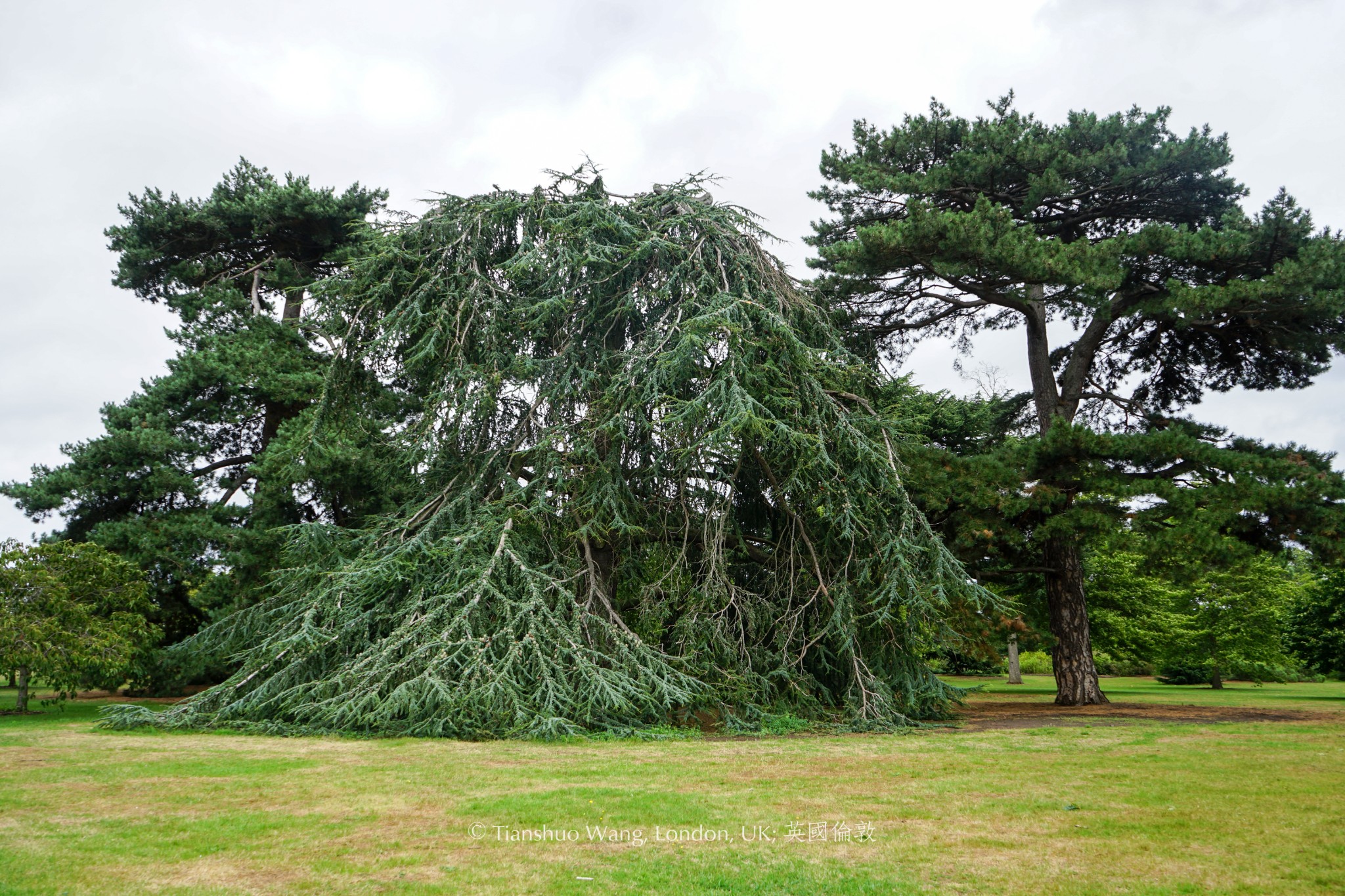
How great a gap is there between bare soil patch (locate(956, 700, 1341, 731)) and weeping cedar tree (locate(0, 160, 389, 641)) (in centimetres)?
1009

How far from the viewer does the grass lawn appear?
359 cm

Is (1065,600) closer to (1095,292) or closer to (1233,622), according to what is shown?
(1095,292)

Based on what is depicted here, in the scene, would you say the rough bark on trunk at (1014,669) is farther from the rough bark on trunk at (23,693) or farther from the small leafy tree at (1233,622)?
the rough bark on trunk at (23,693)

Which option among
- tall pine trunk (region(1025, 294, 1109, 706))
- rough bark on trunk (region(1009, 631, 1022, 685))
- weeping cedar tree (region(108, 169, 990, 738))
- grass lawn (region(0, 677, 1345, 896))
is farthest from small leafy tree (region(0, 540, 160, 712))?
rough bark on trunk (region(1009, 631, 1022, 685))

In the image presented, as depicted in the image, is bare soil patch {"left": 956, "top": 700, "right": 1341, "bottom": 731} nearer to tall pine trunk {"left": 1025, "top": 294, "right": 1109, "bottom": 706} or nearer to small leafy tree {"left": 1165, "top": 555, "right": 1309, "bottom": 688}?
tall pine trunk {"left": 1025, "top": 294, "right": 1109, "bottom": 706}

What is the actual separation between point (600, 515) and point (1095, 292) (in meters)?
7.39

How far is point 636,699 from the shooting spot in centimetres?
914

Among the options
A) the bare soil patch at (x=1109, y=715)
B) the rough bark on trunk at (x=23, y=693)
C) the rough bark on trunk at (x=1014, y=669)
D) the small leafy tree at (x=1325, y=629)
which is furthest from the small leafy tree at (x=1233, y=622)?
the rough bark on trunk at (x=23, y=693)

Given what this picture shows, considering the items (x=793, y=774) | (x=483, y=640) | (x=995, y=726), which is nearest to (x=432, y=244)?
(x=483, y=640)

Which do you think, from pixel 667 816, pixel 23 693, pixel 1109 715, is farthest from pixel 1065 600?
pixel 23 693

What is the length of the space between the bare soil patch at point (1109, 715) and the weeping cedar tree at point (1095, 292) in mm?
791

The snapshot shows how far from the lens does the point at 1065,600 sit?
1325 centimetres

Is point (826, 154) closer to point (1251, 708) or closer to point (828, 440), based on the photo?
point (828, 440)

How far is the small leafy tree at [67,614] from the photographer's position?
10844 millimetres
